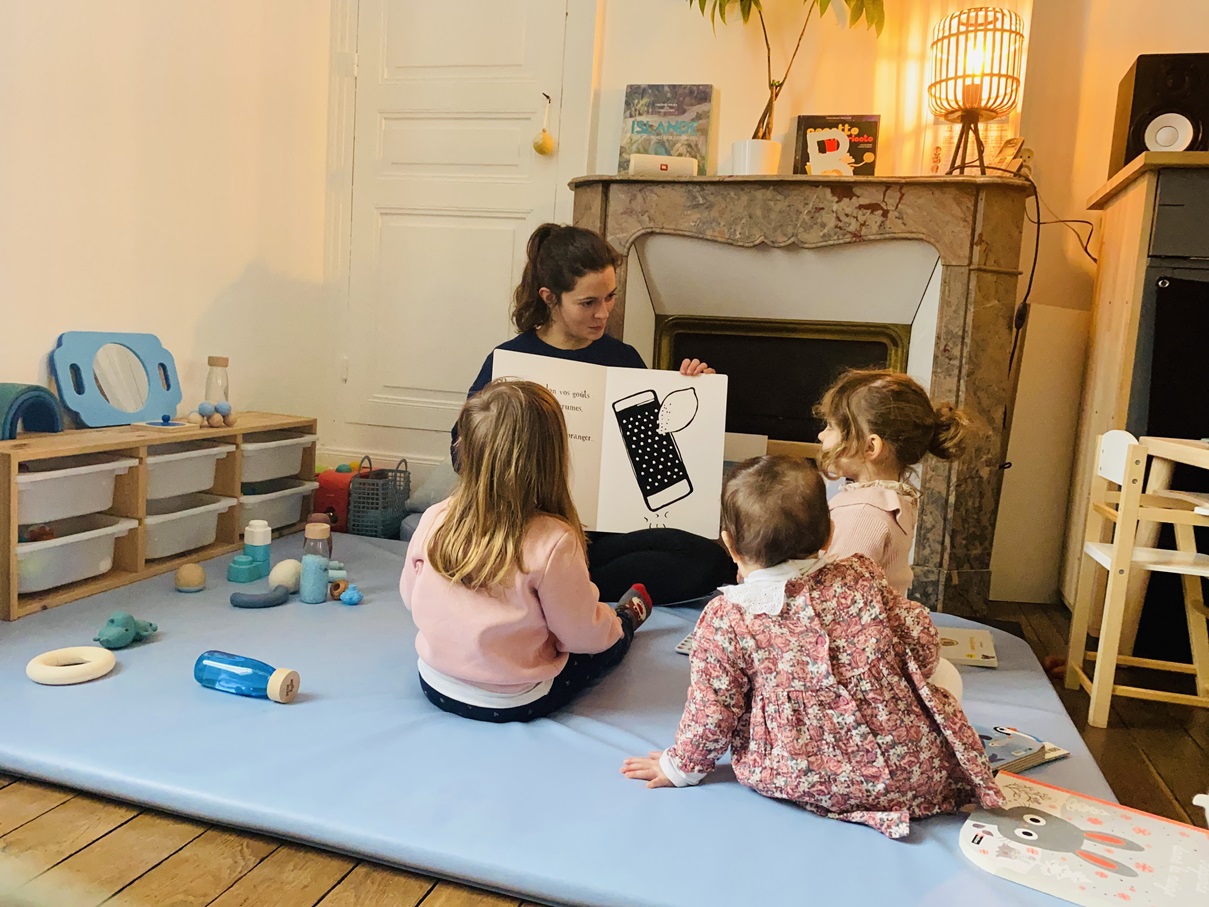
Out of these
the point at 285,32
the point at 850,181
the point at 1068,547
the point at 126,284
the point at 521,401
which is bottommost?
the point at 1068,547

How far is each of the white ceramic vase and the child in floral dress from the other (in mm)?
1714

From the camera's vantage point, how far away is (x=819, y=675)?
1.21m

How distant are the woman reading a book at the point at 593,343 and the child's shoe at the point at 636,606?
143mm

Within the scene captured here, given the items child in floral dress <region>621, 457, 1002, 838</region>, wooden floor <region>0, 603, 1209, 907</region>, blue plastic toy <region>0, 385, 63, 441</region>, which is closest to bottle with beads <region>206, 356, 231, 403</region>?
blue plastic toy <region>0, 385, 63, 441</region>

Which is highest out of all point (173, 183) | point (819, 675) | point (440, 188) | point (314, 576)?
point (440, 188)

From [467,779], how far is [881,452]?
925mm

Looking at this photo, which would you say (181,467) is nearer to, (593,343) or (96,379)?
(96,379)

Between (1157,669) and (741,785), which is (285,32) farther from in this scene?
(1157,669)

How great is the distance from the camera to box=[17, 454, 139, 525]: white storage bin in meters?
1.95

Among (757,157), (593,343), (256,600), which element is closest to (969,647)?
(593,343)

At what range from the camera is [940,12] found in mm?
2727

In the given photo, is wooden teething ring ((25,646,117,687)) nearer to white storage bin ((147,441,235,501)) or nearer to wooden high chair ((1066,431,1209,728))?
white storage bin ((147,441,235,501))

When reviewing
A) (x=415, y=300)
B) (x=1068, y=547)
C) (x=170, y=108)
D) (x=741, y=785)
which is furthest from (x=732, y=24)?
(x=741, y=785)

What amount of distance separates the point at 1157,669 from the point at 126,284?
2830 millimetres
